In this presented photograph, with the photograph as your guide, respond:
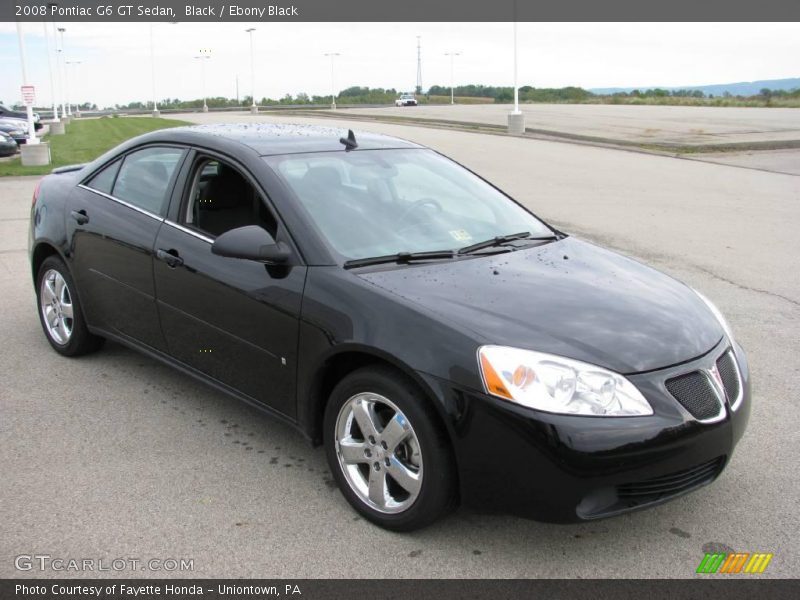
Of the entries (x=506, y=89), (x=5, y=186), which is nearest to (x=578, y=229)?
(x=5, y=186)

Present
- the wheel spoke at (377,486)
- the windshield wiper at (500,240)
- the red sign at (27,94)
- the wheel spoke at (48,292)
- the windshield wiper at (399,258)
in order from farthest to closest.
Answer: the red sign at (27,94) < the wheel spoke at (48,292) < the windshield wiper at (500,240) < the windshield wiper at (399,258) < the wheel spoke at (377,486)

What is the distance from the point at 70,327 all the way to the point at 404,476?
10.3ft

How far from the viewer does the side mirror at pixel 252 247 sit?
355cm

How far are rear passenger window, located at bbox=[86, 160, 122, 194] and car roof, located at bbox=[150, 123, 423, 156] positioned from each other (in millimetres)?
422

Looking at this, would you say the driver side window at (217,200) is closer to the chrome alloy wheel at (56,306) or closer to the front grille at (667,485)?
the chrome alloy wheel at (56,306)

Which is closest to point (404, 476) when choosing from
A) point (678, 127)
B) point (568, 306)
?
point (568, 306)

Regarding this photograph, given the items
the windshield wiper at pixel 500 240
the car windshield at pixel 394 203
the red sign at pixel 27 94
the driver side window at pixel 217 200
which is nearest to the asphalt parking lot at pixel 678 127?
the red sign at pixel 27 94

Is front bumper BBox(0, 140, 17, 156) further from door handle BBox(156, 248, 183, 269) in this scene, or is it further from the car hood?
the car hood

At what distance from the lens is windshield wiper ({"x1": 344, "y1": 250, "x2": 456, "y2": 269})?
3.54 metres

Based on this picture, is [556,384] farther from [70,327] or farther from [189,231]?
[70,327]

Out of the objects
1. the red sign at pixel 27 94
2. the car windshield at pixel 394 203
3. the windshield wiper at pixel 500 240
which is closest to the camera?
the car windshield at pixel 394 203

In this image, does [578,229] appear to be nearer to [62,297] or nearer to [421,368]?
[62,297]

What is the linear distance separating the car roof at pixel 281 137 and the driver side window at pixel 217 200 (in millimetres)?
176

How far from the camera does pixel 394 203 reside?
4.09 meters
